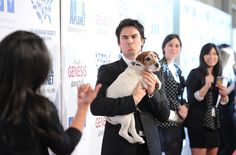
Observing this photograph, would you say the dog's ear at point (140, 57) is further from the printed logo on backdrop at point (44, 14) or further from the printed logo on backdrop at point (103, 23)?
the printed logo on backdrop at point (103, 23)

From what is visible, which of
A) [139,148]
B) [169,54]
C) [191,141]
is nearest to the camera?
[139,148]

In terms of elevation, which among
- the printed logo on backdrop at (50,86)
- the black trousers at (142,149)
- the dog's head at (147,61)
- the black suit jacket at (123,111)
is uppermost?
the dog's head at (147,61)

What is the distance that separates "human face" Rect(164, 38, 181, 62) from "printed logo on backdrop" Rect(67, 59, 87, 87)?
91cm

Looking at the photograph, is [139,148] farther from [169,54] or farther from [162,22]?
[162,22]

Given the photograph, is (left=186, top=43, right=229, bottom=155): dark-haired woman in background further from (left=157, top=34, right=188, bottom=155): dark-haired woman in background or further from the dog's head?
the dog's head

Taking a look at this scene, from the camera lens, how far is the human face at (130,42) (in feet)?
6.78

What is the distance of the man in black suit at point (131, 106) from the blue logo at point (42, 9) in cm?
54

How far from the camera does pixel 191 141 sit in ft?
11.4

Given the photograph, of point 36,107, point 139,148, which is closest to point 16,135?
point 36,107

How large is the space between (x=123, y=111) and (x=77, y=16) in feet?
3.28

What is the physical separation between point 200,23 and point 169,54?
2009mm

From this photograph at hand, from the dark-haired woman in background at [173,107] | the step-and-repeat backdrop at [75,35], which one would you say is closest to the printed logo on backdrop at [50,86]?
the step-and-repeat backdrop at [75,35]

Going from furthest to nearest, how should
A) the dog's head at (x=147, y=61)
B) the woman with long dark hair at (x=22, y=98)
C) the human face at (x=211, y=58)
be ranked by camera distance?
the human face at (x=211, y=58), the dog's head at (x=147, y=61), the woman with long dark hair at (x=22, y=98)

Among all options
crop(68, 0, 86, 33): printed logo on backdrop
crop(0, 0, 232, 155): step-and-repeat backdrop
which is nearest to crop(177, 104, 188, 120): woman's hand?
crop(0, 0, 232, 155): step-and-repeat backdrop
